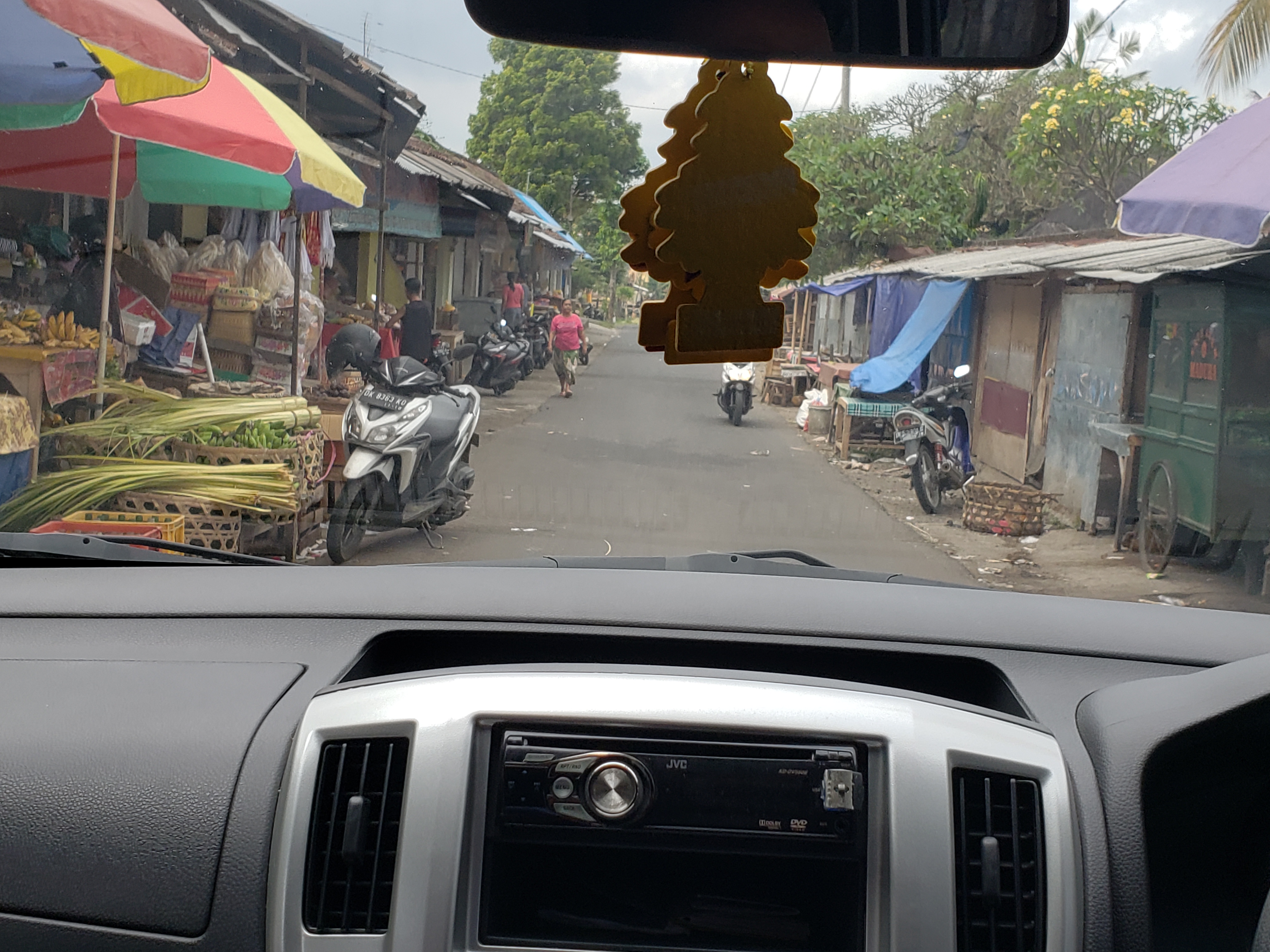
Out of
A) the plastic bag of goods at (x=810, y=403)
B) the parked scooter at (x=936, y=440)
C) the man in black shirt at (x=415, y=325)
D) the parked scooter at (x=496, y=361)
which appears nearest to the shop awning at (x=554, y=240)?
the man in black shirt at (x=415, y=325)

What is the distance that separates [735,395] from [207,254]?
6.03 m

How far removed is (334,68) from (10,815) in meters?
2.50

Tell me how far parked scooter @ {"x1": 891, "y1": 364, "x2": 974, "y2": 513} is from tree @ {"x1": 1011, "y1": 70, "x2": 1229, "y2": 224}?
2.68 meters

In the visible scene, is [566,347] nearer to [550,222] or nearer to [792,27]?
[550,222]

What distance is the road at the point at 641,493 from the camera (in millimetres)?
5305

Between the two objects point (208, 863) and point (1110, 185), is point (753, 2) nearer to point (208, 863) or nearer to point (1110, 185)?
point (208, 863)

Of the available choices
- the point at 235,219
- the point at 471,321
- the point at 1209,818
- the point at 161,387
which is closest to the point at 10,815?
the point at 1209,818

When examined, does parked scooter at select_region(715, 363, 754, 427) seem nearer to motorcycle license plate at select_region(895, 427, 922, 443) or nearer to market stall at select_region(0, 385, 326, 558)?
motorcycle license plate at select_region(895, 427, 922, 443)

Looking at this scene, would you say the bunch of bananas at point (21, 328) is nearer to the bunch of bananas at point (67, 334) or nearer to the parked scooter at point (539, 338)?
the bunch of bananas at point (67, 334)

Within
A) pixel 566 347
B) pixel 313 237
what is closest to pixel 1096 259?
pixel 566 347

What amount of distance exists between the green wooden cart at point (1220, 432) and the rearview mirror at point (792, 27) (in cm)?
561

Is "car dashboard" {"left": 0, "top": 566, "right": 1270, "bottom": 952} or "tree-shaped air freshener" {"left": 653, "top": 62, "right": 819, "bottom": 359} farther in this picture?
"car dashboard" {"left": 0, "top": 566, "right": 1270, "bottom": 952}

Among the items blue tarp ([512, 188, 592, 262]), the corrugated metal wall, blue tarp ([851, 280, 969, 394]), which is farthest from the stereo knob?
→ blue tarp ([851, 280, 969, 394])

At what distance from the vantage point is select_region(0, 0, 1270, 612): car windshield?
2045mm
